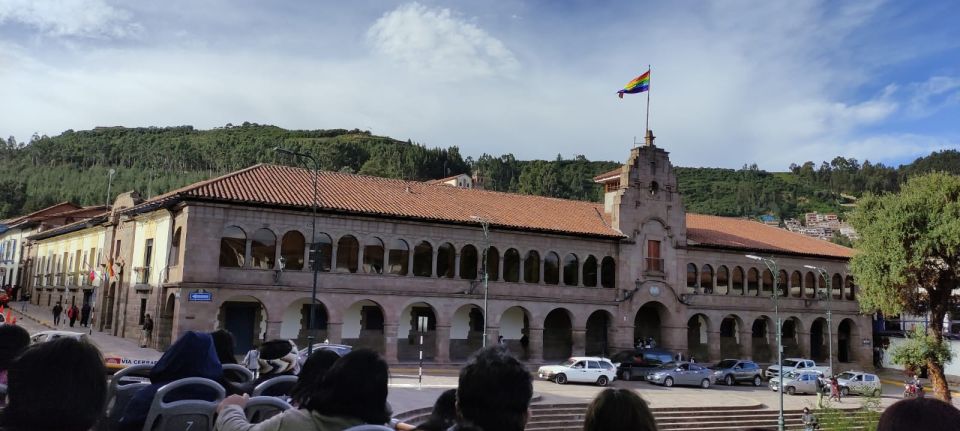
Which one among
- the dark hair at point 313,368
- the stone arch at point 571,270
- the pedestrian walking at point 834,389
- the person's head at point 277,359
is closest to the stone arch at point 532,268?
the stone arch at point 571,270

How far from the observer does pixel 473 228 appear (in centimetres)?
3716

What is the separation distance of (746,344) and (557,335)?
506 inches

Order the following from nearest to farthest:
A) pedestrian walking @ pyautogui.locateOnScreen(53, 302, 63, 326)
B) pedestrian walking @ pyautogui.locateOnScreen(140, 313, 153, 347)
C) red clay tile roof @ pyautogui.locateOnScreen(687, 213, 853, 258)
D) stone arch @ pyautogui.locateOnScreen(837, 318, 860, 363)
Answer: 1. pedestrian walking @ pyautogui.locateOnScreen(140, 313, 153, 347)
2. pedestrian walking @ pyautogui.locateOnScreen(53, 302, 63, 326)
3. red clay tile roof @ pyautogui.locateOnScreen(687, 213, 853, 258)
4. stone arch @ pyautogui.locateOnScreen(837, 318, 860, 363)

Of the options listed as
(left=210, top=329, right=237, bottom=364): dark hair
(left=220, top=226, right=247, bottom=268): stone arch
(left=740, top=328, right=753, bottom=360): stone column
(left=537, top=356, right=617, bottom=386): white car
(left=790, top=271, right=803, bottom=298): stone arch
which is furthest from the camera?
(left=790, top=271, right=803, bottom=298): stone arch

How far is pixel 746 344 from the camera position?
4462 cm

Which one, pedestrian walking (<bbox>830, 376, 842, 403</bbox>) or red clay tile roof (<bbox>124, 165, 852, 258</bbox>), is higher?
red clay tile roof (<bbox>124, 165, 852, 258</bbox>)

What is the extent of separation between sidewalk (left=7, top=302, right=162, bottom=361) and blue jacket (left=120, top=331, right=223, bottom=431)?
Answer: 52.4 ft

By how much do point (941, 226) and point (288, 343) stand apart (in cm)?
3728

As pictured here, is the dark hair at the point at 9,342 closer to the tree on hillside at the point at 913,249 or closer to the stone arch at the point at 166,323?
the stone arch at the point at 166,323

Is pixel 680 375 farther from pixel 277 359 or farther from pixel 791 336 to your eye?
pixel 277 359

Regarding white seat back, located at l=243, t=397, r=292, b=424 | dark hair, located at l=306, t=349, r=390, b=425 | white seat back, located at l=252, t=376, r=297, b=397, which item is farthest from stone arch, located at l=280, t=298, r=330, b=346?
dark hair, located at l=306, t=349, r=390, b=425

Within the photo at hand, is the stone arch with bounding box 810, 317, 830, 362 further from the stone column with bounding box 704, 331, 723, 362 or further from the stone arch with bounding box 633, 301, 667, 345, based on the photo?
the stone arch with bounding box 633, 301, 667, 345

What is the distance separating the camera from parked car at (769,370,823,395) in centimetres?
3662

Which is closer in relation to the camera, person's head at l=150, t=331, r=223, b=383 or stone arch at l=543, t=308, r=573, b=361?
person's head at l=150, t=331, r=223, b=383
